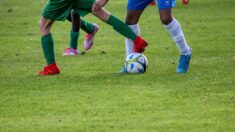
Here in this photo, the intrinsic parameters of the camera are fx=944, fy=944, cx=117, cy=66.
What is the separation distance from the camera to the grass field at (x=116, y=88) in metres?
9.76

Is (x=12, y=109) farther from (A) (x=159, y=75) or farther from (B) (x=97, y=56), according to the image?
(B) (x=97, y=56)

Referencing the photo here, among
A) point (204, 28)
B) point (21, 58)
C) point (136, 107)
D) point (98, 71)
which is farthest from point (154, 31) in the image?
point (136, 107)

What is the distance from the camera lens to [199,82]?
12430 millimetres

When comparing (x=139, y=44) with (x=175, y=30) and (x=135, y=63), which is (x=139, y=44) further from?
(x=175, y=30)

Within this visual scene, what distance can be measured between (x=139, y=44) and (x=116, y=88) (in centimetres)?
150

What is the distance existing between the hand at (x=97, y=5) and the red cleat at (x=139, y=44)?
0.68 m

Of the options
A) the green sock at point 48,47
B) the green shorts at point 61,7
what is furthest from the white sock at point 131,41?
the green sock at point 48,47

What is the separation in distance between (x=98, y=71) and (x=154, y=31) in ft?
22.1

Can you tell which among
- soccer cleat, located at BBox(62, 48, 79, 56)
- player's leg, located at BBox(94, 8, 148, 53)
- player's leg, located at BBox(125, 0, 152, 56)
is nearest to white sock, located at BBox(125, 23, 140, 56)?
player's leg, located at BBox(125, 0, 152, 56)

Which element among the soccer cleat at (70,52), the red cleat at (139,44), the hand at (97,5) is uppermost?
the hand at (97,5)

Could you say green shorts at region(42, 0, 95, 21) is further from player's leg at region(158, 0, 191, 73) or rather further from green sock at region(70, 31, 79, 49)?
green sock at region(70, 31, 79, 49)

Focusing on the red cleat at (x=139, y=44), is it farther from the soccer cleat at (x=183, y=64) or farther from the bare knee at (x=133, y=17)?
the soccer cleat at (x=183, y=64)

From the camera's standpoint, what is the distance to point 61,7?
13.6 m

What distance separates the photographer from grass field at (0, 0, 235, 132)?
32.0 ft
